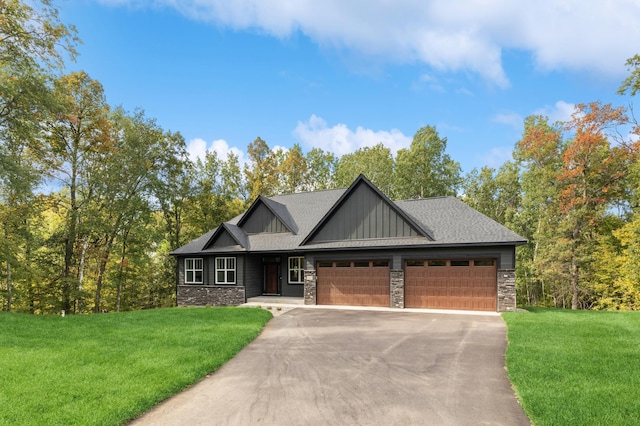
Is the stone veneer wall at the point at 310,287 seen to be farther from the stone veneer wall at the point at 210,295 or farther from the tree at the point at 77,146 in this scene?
the tree at the point at 77,146

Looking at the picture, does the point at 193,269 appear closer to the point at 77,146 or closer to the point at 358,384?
the point at 77,146

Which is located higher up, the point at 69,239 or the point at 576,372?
the point at 69,239

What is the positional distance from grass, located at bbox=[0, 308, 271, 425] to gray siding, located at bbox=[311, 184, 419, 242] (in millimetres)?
6939

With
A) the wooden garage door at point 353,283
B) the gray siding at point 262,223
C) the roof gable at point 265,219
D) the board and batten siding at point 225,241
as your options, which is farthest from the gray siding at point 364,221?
the board and batten siding at point 225,241

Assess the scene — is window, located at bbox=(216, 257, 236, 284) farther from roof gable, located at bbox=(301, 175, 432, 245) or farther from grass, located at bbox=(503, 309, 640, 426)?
grass, located at bbox=(503, 309, 640, 426)

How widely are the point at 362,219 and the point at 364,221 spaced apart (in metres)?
0.15

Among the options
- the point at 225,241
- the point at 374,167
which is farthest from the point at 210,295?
the point at 374,167

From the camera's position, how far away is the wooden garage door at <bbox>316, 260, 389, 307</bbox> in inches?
682

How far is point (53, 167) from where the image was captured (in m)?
21.5

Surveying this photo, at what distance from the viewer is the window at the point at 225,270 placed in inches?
824

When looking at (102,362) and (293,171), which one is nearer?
(102,362)

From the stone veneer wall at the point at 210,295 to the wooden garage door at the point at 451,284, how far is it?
9425 millimetres

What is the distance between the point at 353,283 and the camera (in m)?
17.9

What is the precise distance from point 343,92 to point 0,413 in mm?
20483
